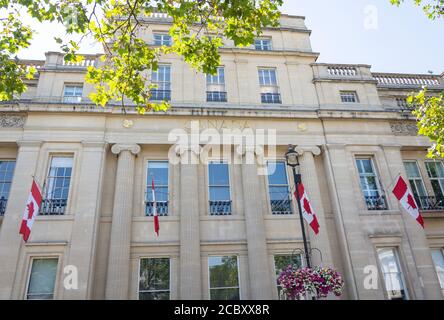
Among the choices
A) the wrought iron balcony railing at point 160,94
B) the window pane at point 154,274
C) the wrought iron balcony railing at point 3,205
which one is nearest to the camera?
the window pane at point 154,274

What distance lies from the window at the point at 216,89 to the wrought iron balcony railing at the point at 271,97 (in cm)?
204

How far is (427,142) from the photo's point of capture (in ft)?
54.9

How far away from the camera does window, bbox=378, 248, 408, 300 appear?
13.6 metres

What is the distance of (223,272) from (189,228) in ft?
7.43

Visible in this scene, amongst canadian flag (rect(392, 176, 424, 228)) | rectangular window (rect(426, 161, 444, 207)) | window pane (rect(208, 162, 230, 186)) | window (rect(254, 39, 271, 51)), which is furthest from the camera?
window (rect(254, 39, 271, 51))

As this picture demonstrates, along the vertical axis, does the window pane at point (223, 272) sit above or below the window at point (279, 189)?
below

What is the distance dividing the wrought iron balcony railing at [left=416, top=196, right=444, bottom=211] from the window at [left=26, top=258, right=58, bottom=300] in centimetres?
1658

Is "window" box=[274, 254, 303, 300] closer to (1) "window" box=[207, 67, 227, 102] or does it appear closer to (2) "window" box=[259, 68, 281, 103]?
(2) "window" box=[259, 68, 281, 103]

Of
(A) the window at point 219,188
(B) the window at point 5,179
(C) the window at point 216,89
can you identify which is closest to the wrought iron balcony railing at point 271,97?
(C) the window at point 216,89

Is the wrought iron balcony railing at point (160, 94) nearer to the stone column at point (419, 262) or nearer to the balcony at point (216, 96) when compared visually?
the balcony at point (216, 96)

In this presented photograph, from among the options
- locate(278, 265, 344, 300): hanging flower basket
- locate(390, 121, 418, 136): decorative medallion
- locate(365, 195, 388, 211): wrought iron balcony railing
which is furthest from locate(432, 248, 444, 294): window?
locate(278, 265, 344, 300): hanging flower basket

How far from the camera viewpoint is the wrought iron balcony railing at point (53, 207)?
13.2m

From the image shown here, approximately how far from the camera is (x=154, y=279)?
42.2 ft

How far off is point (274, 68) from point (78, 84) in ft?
33.5
